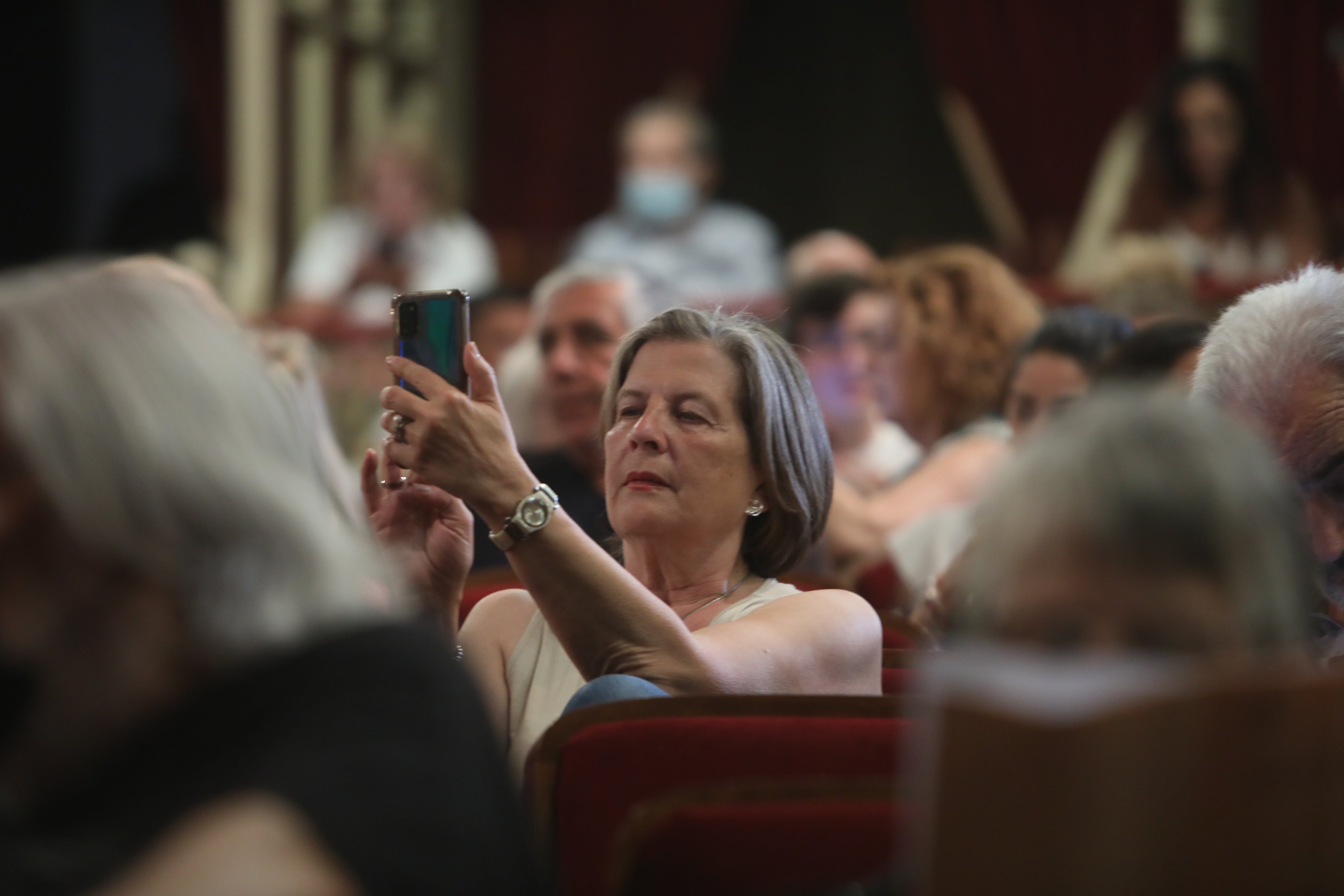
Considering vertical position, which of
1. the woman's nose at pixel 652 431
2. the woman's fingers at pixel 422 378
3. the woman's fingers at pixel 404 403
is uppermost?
the woman's fingers at pixel 422 378

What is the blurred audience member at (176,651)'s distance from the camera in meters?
0.95

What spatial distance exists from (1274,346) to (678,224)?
3.93 meters

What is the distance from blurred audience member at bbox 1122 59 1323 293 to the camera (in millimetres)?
4465

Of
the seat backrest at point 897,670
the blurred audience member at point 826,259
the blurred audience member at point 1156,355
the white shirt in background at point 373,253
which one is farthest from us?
the white shirt in background at point 373,253

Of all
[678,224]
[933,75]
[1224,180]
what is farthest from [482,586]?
[933,75]

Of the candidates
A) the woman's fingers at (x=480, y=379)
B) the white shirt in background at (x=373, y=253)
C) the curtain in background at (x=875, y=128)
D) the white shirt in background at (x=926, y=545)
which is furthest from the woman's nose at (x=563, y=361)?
the curtain in background at (x=875, y=128)

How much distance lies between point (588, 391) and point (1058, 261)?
3884 mm

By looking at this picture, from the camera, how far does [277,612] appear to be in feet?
3.36

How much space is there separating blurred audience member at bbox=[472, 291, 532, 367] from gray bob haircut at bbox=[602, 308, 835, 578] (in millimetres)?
2388

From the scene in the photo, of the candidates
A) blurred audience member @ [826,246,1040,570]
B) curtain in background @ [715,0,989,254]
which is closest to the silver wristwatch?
blurred audience member @ [826,246,1040,570]

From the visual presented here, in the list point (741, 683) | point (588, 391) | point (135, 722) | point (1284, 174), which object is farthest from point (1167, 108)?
point (135, 722)

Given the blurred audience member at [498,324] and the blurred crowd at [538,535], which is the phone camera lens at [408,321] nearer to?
the blurred crowd at [538,535]

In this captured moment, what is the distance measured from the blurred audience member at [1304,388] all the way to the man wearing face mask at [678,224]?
12.2ft

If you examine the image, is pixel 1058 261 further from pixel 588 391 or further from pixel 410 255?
pixel 588 391
